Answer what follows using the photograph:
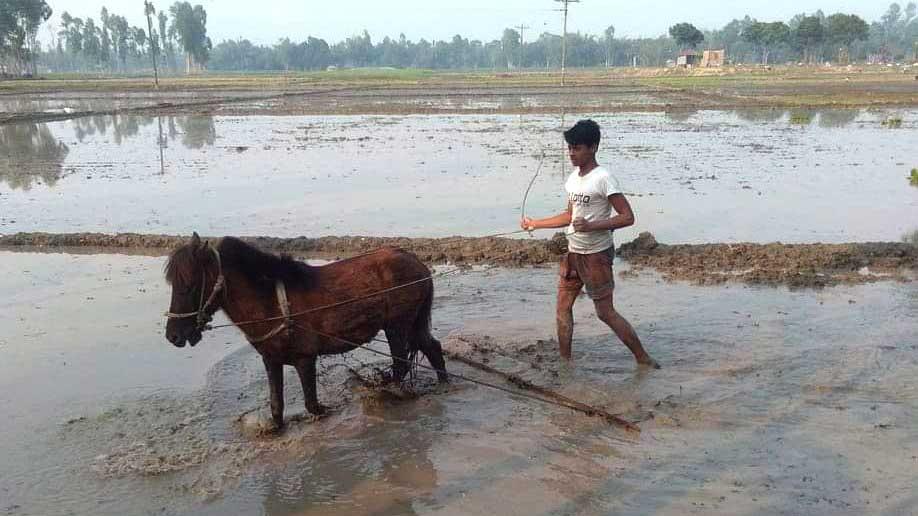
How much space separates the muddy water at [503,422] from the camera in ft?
13.9

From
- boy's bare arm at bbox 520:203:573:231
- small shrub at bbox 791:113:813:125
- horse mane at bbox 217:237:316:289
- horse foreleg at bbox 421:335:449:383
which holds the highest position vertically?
small shrub at bbox 791:113:813:125

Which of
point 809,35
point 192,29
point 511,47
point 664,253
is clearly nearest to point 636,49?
Answer: point 511,47

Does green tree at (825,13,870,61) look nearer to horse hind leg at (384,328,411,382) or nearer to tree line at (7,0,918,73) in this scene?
tree line at (7,0,918,73)

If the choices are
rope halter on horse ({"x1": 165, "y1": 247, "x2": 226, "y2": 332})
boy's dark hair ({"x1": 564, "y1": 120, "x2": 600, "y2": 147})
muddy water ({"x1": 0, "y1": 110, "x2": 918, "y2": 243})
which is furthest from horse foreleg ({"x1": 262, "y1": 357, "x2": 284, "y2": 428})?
muddy water ({"x1": 0, "y1": 110, "x2": 918, "y2": 243})

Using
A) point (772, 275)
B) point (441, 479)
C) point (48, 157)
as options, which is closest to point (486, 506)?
point (441, 479)

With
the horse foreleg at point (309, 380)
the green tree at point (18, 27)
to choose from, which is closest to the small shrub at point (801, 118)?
the horse foreleg at point (309, 380)

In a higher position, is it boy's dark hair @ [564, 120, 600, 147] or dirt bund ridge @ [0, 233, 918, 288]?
boy's dark hair @ [564, 120, 600, 147]

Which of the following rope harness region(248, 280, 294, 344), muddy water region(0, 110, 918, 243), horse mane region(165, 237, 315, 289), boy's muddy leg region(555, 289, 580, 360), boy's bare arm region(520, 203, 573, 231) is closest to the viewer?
horse mane region(165, 237, 315, 289)

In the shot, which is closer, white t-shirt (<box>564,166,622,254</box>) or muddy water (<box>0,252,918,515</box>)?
muddy water (<box>0,252,918,515</box>)

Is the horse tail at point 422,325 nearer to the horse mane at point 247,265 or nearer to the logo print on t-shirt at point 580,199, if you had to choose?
the horse mane at point 247,265

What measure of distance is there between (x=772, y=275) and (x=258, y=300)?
5953 millimetres

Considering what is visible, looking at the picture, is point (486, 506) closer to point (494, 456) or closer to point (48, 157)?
point (494, 456)

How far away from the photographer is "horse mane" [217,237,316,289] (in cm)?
464

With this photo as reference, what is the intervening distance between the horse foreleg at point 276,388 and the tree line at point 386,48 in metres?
94.3
